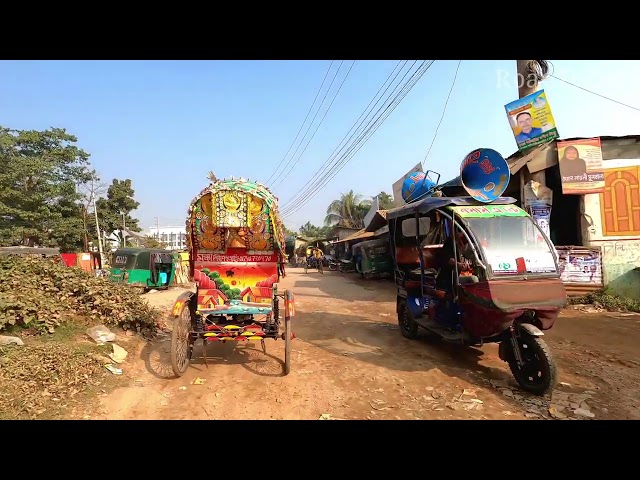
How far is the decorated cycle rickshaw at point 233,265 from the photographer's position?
221 inches

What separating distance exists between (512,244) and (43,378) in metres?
6.38

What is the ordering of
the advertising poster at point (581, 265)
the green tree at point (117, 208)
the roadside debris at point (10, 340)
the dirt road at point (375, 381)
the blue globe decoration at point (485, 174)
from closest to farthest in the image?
the dirt road at point (375, 381) → the roadside debris at point (10, 340) → the blue globe decoration at point (485, 174) → the advertising poster at point (581, 265) → the green tree at point (117, 208)

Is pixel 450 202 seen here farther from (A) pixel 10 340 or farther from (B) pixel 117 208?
(B) pixel 117 208

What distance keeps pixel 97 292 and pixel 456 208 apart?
6.76m

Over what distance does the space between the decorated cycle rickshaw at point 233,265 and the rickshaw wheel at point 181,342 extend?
15 millimetres

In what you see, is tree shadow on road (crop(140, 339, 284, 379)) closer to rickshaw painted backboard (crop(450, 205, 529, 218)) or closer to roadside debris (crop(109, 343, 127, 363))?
roadside debris (crop(109, 343, 127, 363))

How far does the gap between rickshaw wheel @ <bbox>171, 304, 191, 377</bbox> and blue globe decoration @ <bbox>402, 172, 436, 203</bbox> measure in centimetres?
562

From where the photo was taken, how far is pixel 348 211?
39.9 metres

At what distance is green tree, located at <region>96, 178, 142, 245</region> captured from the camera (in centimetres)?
3477

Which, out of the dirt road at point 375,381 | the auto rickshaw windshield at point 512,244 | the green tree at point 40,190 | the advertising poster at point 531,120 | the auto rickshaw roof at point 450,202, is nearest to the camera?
the dirt road at point 375,381

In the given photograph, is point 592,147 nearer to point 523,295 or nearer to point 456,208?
point 456,208

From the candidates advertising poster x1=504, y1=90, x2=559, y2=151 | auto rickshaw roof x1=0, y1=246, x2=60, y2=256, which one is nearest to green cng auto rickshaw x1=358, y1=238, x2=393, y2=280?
advertising poster x1=504, y1=90, x2=559, y2=151

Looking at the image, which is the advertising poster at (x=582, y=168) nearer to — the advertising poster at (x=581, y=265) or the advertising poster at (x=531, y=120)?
the advertising poster at (x=531, y=120)

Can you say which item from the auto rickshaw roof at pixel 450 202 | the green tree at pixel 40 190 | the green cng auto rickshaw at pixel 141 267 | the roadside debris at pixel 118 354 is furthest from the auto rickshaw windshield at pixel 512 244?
the green tree at pixel 40 190
